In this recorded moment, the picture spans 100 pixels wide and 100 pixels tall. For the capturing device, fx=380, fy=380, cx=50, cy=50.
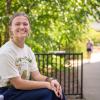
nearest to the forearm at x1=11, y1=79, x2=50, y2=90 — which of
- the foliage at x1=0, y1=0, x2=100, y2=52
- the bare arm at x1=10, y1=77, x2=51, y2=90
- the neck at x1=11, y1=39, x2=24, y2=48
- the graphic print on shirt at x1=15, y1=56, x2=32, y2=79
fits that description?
the bare arm at x1=10, y1=77, x2=51, y2=90

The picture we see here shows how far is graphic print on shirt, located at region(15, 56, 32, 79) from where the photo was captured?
3.72 metres

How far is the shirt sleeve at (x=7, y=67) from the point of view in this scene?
3594mm

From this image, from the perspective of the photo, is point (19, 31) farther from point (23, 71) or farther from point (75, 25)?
point (75, 25)

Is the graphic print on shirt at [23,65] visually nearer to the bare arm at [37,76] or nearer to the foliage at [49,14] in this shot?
the bare arm at [37,76]

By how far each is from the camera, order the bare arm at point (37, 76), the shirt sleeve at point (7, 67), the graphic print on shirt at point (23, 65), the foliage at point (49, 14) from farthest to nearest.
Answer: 1. the foliage at point (49, 14)
2. the bare arm at point (37, 76)
3. the graphic print on shirt at point (23, 65)
4. the shirt sleeve at point (7, 67)

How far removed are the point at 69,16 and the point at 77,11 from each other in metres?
0.25

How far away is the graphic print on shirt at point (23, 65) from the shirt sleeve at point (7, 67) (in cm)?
8

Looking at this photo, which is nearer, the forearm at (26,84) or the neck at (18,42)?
the forearm at (26,84)

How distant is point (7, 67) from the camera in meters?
3.61

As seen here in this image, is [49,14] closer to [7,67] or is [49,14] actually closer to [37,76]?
[37,76]

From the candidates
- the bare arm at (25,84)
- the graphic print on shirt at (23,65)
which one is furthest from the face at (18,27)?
the bare arm at (25,84)

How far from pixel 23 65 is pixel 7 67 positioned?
0.71ft

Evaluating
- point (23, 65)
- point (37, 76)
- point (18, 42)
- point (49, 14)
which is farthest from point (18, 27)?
point (49, 14)

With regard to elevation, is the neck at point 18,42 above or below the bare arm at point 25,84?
above
